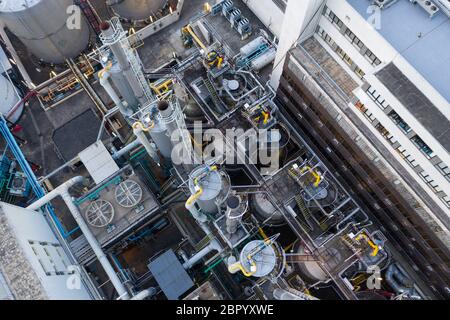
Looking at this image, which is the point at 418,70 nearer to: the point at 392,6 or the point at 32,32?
the point at 392,6

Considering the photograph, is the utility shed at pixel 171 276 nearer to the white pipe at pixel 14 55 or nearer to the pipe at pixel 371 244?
the pipe at pixel 371 244

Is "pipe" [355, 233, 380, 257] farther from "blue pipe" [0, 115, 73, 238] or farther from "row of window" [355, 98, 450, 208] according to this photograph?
"blue pipe" [0, 115, 73, 238]

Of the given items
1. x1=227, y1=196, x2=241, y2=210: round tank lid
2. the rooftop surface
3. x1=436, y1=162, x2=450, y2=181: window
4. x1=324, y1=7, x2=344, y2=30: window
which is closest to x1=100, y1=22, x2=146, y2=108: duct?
x1=227, y1=196, x2=241, y2=210: round tank lid

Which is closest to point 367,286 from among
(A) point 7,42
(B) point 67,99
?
→ (B) point 67,99

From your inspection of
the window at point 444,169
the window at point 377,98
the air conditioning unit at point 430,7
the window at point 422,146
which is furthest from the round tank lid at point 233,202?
the air conditioning unit at point 430,7

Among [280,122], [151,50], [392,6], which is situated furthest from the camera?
[151,50]

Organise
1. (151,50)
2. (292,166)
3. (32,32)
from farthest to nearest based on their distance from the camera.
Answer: (151,50) < (32,32) < (292,166)
